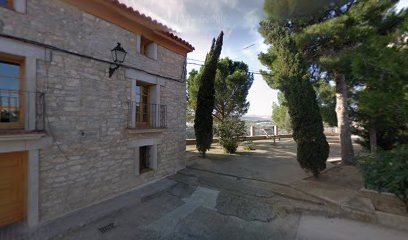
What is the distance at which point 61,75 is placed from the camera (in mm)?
4188

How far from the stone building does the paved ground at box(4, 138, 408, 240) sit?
0.62 meters

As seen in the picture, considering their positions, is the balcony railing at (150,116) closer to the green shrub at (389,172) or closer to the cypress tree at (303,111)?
the cypress tree at (303,111)

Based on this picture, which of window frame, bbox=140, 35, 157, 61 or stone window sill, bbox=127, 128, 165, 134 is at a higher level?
window frame, bbox=140, 35, 157, 61

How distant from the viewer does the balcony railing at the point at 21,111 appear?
3.67 metres

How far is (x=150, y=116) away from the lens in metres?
6.52

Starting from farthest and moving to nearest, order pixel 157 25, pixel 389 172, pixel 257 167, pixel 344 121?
pixel 344 121 < pixel 257 167 < pixel 157 25 < pixel 389 172

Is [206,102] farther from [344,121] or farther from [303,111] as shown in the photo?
[344,121]

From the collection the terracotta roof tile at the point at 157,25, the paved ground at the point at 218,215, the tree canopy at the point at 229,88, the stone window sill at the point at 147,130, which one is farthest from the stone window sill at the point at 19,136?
the tree canopy at the point at 229,88

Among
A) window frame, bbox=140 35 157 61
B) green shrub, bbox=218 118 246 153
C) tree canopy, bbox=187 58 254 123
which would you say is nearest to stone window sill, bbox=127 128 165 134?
window frame, bbox=140 35 157 61

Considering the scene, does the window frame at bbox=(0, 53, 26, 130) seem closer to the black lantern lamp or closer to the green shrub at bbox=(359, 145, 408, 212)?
the black lantern lamp

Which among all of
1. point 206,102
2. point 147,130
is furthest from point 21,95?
point 206,102

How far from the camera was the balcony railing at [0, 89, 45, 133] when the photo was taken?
3.67m

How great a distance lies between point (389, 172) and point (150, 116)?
6.15 metres

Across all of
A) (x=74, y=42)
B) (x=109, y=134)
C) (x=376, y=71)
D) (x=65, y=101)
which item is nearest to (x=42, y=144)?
(x=65, y=101)
